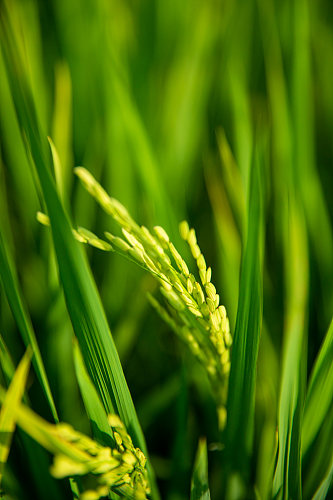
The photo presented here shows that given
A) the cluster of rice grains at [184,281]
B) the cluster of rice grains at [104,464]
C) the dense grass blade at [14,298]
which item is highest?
the dense grass blade at [14,298]

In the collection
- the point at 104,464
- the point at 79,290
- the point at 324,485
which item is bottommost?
the point at 324,485

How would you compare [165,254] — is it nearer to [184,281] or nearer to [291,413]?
[184,281]

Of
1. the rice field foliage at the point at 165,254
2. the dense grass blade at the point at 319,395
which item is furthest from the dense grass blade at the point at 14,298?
the dense grass blade at the point at 319,395

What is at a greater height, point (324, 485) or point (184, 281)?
point (184, 281)

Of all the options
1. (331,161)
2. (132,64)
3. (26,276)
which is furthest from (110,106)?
(331,161)

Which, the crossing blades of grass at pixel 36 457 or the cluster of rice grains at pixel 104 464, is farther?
the crossing blades of grass at pixel 36 457

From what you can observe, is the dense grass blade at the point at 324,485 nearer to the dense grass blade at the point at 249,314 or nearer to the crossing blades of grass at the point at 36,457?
the dense grass blade at the point at 249,314

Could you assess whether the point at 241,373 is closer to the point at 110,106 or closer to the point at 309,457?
the point at 309,457

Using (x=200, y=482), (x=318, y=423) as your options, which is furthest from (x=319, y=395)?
(x=200, y=482)

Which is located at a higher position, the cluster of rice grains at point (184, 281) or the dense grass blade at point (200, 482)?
the cluster of rice grains at point (184, 281)
